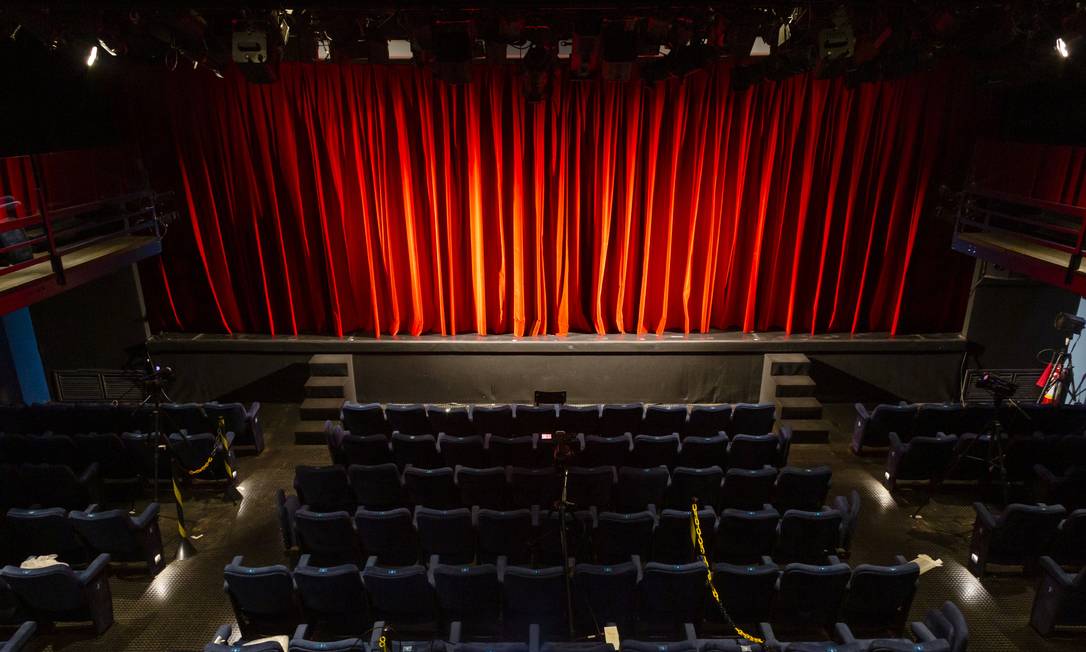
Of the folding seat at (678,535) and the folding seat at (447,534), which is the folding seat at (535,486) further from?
the folding seat at (678,535)

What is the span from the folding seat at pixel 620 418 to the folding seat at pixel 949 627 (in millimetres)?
3442

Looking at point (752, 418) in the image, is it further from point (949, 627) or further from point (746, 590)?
point (949, 627)

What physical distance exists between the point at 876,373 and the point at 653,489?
522 centimetres

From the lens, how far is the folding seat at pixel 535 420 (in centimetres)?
759

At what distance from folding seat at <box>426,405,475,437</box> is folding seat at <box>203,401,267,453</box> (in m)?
2.22

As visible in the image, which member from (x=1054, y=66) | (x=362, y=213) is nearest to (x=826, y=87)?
(x=1054, y=66)

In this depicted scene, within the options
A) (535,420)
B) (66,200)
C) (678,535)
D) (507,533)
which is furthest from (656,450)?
(66,200)

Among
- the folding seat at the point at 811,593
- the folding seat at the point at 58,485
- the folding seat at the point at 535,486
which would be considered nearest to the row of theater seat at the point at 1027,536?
the folding seat at the point at 811,593

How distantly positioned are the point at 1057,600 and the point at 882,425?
2936mm

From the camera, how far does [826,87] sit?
30.0ft

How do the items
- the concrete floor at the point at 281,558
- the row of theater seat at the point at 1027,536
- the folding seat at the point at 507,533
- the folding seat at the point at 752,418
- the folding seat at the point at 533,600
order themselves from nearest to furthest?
the folding seat at the point at 533,600 → the concrete floor at the point at 281,558 → the folding seat at the point at 507,533 → the row of theater seat at the point at 1027,536 → the folding seat at the point at 752,418

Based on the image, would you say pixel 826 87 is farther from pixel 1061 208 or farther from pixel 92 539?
pixel 92 539

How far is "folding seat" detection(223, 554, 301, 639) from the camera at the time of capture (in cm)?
484

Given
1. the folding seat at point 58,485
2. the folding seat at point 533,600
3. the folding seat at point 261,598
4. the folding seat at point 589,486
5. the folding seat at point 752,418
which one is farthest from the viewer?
the folding seat at point 752,418
